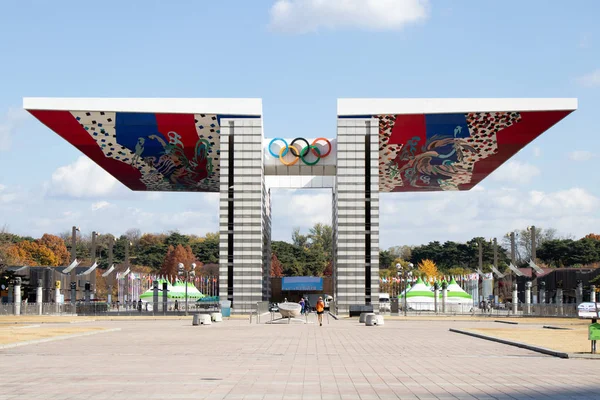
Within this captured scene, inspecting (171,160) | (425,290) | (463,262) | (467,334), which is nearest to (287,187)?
(171,160)

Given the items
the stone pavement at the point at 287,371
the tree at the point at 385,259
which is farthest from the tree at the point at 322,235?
the stone pavement at the point at 287,371

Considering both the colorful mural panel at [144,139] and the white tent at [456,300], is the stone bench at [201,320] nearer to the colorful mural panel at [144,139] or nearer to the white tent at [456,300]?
the colorful mural panel at [144,139]

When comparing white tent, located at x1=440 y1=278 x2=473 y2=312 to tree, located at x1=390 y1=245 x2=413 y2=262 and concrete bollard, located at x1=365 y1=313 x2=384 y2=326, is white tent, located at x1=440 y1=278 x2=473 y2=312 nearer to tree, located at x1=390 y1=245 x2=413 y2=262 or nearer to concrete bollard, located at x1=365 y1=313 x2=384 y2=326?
concrete bollard, located at x1=365 y1=313 x2=384 y2=326

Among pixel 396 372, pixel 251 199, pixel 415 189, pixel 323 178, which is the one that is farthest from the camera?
pixel 415 189

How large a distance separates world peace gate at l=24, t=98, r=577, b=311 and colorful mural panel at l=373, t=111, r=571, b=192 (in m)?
0.10

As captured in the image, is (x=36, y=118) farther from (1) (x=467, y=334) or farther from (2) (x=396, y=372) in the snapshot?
(2) (x=396, y=372)

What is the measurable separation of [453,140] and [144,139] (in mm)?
24436

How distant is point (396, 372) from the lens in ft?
63.4

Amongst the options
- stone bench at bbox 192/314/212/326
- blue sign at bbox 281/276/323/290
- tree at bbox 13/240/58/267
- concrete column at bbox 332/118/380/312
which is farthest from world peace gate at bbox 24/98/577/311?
tree at bbox 13/240/58/267

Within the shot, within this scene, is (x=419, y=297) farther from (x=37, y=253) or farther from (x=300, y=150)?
(x=37, y=253)

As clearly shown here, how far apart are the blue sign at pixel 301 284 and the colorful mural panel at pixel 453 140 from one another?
35.1 meters

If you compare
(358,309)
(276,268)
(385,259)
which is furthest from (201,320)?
(385,259)

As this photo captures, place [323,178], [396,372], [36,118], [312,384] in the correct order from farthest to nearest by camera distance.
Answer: [323,178]
[36,118]
[396,372]
[312,384]

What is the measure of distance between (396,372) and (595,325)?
8.34 m
